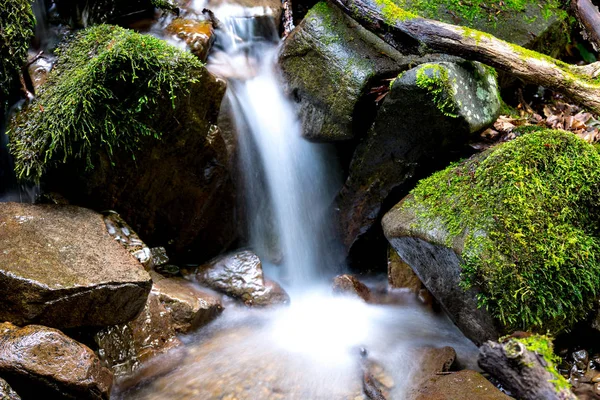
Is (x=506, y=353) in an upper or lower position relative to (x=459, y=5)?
lower

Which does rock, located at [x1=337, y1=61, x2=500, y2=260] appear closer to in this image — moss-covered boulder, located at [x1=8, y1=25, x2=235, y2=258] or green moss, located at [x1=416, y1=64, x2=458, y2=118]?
green moss, located at [x1=416, y1=64, x2=458, y2=118]

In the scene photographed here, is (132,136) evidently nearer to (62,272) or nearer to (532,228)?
(62,272)

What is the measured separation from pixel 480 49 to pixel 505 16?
1.37m

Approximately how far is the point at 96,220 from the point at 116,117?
0.81 metres

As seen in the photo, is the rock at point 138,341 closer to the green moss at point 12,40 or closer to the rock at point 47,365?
the rock at point 47,365

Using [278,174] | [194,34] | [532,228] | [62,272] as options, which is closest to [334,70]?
[278,174]

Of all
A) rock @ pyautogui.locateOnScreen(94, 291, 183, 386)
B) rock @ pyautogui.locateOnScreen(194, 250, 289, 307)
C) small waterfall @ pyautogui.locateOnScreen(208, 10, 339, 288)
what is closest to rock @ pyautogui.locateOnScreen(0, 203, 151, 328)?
rock @ pyautogui.locateOnScreen(94, 291, 183, 386)

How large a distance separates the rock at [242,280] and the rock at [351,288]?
54cm

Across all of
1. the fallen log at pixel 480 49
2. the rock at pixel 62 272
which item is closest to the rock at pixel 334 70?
the fallen log at pixel 480 49

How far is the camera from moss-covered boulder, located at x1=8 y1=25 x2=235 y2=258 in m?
3.41

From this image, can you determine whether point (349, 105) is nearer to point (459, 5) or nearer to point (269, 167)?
point (269, 167)

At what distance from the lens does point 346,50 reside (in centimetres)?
441

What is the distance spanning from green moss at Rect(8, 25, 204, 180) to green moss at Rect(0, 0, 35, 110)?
251 mm

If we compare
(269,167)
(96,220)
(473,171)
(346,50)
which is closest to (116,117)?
(96,220)
